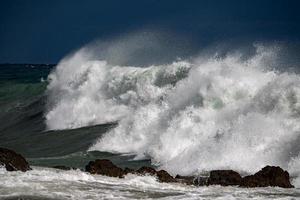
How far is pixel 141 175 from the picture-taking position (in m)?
12.5

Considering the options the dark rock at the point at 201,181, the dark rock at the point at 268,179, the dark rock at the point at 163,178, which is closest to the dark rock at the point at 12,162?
the dark rock at the point at 163,178

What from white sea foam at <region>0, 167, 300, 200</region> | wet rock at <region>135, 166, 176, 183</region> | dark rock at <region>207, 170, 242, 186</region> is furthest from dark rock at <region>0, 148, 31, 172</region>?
dark rock at <region>207, 170, 242, 186</region>

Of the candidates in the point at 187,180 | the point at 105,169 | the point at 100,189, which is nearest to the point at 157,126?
the point at 105,169

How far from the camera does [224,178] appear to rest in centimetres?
1156

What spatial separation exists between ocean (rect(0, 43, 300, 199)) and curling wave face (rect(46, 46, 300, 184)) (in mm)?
41

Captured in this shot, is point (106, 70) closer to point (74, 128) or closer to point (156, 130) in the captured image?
point (74, 128)

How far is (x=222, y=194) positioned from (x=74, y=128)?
18.3m

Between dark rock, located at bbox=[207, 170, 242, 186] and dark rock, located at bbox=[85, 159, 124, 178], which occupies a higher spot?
dark rock, located at bbox=[85, 159, 124, 178]

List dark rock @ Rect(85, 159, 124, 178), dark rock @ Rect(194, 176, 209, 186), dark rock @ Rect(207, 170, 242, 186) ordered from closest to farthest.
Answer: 1. dark rock @ Rect(207, 170, 242, 186)
2. dark rock @ Rect(194, 176, 209, 186)
3. dark rock @ Rect(85, 159, 124, 178)

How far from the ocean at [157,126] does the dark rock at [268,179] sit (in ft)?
1.27

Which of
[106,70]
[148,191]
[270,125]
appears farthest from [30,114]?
[148,191]

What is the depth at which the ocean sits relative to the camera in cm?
1089

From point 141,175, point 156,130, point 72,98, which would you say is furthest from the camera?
point 72,98

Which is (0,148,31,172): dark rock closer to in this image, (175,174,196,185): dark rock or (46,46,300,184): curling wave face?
(175,174,196,185): dark rock
